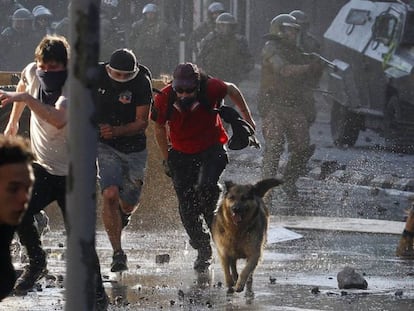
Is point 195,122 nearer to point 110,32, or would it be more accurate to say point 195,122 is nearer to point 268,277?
point 268,277

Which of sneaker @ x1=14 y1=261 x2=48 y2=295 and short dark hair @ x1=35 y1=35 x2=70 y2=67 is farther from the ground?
short dark hair @ x1=35 y1=35 x2=70 y2=67

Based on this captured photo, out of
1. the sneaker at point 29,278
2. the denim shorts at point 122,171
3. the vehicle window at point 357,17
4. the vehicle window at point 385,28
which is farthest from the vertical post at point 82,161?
the vehicle window at point 357,17

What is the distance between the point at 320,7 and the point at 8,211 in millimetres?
27423

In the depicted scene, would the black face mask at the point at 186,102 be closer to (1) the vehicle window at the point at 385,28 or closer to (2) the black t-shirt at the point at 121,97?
(2) the black t-shirt at the point at 121,97

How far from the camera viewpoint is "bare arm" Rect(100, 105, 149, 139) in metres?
10.2

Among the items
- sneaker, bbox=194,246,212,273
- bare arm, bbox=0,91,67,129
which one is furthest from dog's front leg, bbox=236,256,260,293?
bare arm, bbox=0,91,67,129

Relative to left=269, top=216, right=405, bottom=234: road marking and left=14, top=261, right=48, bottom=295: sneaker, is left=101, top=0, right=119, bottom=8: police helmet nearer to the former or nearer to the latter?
left=269, top=216, right=405, bottom=234: road marking

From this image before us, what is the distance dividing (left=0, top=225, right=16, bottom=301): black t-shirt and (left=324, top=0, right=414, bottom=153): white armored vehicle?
48.9 feet

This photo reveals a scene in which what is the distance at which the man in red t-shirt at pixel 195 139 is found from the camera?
10773 mm

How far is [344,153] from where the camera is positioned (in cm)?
2105

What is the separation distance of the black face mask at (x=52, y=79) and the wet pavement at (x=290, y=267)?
1.27 m

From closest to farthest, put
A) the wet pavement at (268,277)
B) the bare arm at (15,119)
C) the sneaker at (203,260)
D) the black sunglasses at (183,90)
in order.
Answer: the wet pavement at (268,277), the bare arm at (15,119), the black sunglasses at (183,90), the sneaker at (203,260)

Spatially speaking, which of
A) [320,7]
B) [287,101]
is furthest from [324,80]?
[287,101]

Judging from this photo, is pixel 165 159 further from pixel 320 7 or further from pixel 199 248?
pixel 320 7
